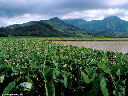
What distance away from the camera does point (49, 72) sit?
2.38 metres

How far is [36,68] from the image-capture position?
2803 millimetres

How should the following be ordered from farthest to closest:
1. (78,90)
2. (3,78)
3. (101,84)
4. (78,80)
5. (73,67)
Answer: (73,67)
(3,78)
(78,80)
(78,90)
(101,84)

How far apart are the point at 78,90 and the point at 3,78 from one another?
152cm

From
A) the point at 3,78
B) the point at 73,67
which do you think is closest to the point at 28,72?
the point at 3,78

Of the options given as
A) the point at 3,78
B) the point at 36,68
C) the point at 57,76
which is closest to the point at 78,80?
the point at 57,76

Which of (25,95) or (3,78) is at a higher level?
(3,78)

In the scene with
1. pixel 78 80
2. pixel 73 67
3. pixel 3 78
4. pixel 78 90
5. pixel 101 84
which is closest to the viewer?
pixel 101 84

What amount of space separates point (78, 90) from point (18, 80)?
115 cm

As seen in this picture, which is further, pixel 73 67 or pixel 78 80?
pixel 73 67

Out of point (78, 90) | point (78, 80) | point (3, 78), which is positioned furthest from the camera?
point (3, 78)

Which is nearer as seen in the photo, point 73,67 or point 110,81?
point 110,81

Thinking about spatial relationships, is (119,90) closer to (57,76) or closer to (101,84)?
(101,84)

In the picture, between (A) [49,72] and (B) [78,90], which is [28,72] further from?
(B) [78,90]

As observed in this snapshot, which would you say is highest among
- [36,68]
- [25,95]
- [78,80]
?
[36,68]
